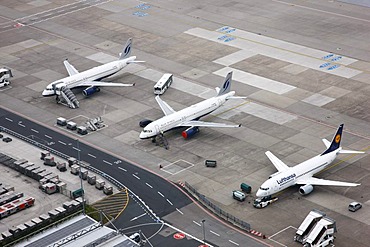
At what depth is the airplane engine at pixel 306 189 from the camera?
15588cm

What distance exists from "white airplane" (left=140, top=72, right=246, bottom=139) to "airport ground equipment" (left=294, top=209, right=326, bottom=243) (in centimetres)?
3833

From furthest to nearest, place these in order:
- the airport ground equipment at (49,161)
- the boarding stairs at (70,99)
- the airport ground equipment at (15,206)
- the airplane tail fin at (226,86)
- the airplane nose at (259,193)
Result: the boarding stairs at (70,99), the airplane tail fin at (226,86), the airport ground equipment at (49,161), the airport ground equipment at (15,206), the airplane nose at (259,193)

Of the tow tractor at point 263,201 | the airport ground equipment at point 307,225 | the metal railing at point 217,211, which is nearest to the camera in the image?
the airport ground equipment at point 307,225

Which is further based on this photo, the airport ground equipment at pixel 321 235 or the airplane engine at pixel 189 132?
the airplane engine at pixel 189 132

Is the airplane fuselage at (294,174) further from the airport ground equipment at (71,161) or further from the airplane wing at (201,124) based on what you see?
the airport ground equipment at (71,161)

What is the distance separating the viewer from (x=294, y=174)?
157 meters

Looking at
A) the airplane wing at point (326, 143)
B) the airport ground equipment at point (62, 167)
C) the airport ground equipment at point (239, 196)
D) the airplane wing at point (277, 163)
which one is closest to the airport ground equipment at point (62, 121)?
the airport ground equipment at point (62, 167)

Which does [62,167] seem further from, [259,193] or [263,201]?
[263,201]

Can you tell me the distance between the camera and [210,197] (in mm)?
157875

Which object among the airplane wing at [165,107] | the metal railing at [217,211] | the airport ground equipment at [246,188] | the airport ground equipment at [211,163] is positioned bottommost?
the metal railing at [217,211]

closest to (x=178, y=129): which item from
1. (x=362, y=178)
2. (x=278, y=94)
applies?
(x=278, y=94)

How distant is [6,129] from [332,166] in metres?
71.2

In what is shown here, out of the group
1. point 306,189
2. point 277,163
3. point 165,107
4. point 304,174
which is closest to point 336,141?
point 304,174

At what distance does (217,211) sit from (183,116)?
33485 millimetres
